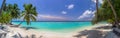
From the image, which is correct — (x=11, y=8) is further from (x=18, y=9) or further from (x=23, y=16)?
(x=23, y=16)

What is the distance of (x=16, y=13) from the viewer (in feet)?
160

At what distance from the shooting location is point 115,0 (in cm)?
2094

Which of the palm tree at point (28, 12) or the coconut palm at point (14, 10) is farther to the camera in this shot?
the coconut palm at point (14, 10)

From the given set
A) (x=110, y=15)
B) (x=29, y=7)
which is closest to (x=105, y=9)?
(x=110, y=15)

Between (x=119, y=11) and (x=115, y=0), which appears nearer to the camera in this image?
(x=119, y=11)

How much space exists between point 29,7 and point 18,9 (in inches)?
325

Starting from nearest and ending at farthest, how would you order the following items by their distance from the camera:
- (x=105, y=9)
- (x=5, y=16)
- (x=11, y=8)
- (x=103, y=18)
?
1. (x=105, y=9)
2. (x=103, y=18)
3. (x=5, y=16)
4. (x=11, y=8)

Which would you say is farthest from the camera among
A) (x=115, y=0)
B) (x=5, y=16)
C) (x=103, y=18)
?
(x=5, y=16)

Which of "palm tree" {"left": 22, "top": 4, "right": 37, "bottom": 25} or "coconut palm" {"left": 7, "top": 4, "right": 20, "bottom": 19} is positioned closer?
"palm tree" {"left": 22, "top": 4, "right": 37, "bottom": 25}

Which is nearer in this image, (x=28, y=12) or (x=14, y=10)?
(x=28, y=12)

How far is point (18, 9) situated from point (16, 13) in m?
0.96

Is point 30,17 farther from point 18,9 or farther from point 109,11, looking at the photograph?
point 109,11

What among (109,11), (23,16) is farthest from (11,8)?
(109,11)

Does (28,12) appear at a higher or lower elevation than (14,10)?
lower
